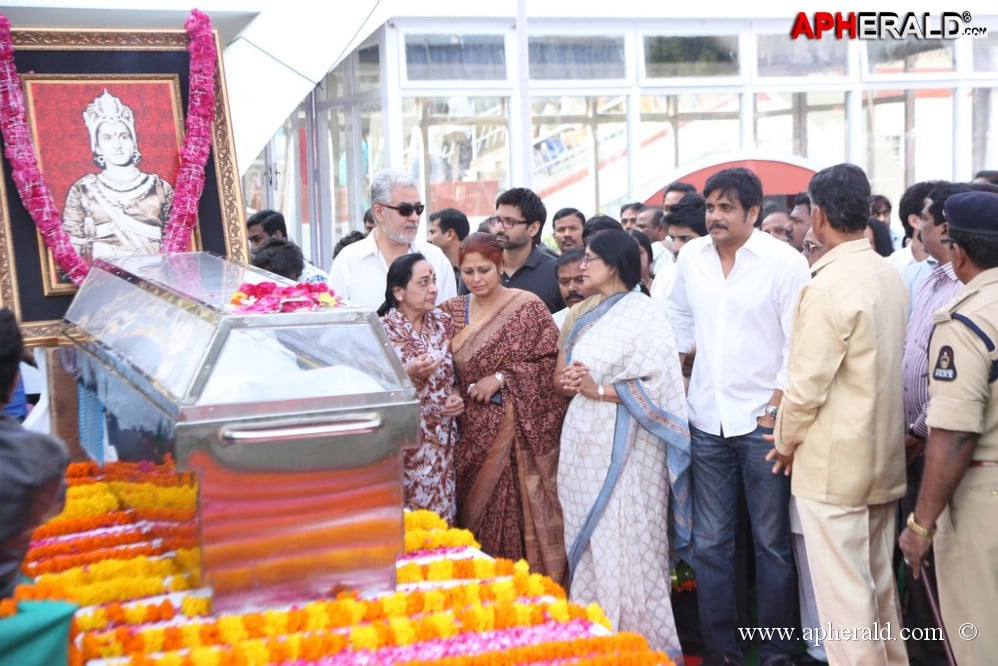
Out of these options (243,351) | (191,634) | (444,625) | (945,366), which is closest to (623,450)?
(945,366)

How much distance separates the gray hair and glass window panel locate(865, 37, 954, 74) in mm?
9530

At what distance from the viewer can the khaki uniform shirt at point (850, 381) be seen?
384cm

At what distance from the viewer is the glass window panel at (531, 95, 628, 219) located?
12617mm

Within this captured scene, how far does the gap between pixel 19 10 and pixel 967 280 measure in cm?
787

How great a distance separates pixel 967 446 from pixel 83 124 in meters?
3.55

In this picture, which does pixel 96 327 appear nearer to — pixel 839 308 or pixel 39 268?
pixel 39 268

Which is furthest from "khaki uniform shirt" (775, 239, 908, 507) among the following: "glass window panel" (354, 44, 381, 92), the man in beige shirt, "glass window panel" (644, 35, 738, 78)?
"glass window panel" (644, 35, 738, 78)

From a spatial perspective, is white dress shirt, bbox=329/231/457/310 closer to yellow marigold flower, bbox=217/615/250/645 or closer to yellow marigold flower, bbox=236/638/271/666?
yellow marigold flower, bbox=217/615/250/645

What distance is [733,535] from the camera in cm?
473

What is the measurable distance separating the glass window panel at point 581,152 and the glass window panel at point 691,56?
0.56 metres

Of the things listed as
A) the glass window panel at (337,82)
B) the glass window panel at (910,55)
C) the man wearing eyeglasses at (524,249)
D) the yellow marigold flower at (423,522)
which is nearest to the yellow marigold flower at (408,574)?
the yellow marigold flower at (423,522)

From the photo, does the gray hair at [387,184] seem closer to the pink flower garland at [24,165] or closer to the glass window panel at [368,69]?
the pink flower garland at [24,165]

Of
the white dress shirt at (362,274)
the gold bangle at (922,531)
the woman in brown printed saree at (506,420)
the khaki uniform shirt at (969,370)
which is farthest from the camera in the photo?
the white dress shirt at (362,274)

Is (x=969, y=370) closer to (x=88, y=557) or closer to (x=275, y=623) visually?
(x=275, y=623)
